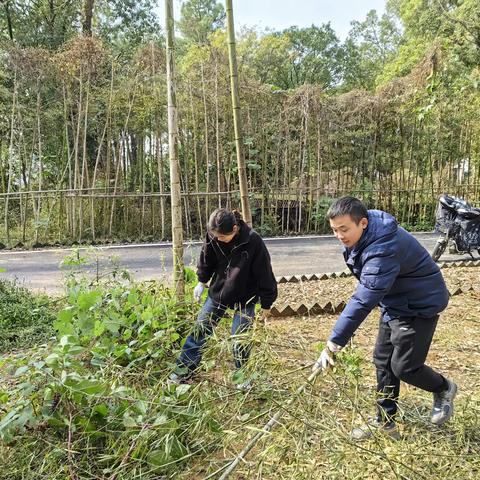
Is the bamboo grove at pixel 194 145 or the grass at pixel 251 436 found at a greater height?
the bamboo grove at pixel 194 145

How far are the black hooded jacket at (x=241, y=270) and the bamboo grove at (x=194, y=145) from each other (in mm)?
6773

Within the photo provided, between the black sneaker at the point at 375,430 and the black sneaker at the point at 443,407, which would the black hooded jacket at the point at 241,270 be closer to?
the black sneaker at the point at 375,430

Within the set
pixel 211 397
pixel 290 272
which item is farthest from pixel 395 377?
pixel 290 272

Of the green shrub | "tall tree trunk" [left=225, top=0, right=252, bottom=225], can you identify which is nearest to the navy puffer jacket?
"tall tree trunk" [left=225, top=0, right=252, bottom=225]

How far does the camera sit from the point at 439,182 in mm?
12102

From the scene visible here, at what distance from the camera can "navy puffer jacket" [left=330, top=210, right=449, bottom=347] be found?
209 cm

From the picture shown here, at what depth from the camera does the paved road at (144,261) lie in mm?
6180

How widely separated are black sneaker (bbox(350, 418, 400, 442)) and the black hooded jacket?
98 centimetres

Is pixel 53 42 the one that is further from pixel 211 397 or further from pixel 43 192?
pixel 211 397

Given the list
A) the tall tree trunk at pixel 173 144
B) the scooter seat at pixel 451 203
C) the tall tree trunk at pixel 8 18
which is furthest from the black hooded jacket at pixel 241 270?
the tall tree trunk at pixel 8 18

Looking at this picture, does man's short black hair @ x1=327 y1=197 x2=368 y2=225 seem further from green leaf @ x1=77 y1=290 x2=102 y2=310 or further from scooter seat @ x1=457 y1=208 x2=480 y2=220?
scooter seat @ x1=457 y1=208 x2=480 y2=220

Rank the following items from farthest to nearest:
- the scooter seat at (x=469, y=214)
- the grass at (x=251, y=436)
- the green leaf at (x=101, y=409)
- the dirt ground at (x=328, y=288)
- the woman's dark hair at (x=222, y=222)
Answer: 1. the scooter seat at (x=469, y=214)
2. the dirt ground at (x=328, y=288)
3. the woman's dark hair at (x=222, y=222)
4. the green leaf at (x=101, y=409)
5. the grass at (x=251, y=436)

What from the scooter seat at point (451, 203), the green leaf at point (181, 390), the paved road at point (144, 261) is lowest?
the paved road at point (144, 261)

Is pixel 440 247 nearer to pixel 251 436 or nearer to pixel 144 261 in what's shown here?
pixel 144 261
